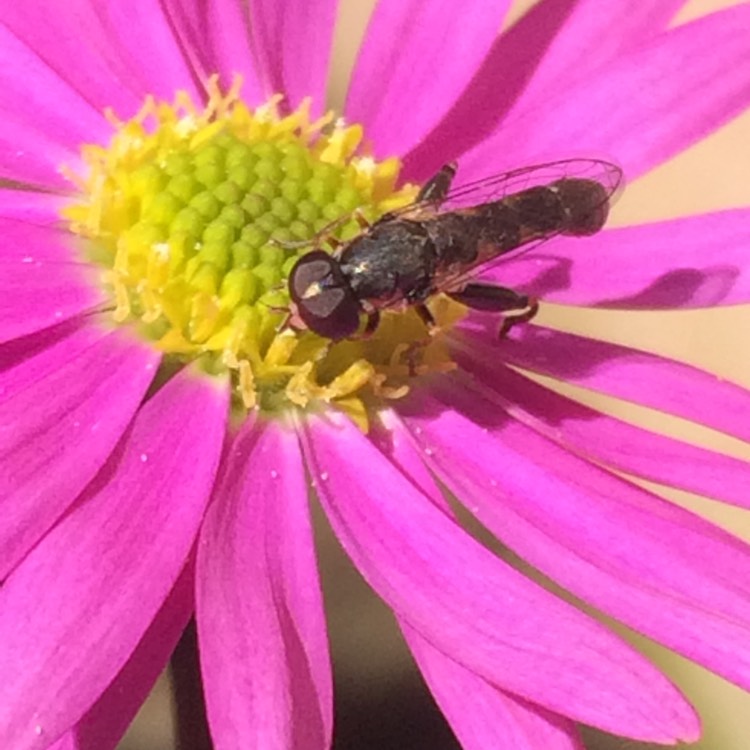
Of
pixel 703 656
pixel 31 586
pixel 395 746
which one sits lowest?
pixel 395 746

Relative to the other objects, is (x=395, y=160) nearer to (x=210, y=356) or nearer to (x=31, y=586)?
(x=210, y=356)

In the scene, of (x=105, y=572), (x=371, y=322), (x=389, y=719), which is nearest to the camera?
(x=105, y=572)

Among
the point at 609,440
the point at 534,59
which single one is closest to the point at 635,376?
the point at 609,440

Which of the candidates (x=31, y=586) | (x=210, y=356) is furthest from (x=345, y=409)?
(x=31, y=586)

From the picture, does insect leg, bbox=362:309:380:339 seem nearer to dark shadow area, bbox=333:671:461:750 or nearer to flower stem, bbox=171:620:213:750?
flower stem, bbox=171:620:213:750

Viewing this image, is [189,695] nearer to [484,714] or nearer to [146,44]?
[484,714]

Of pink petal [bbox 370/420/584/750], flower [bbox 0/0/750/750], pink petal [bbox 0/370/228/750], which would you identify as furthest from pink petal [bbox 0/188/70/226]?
pink petal [bbox 370/420/584/750]

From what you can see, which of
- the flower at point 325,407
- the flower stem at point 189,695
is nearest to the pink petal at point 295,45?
the flower at point 325,407
